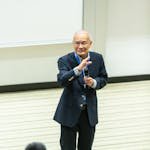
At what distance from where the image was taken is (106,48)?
4824 millimetres

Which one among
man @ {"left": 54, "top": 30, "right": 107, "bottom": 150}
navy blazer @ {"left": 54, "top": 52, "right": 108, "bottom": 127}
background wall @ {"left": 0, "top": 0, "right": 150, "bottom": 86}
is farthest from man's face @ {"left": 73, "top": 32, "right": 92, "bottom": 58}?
background wall @ {"left": 0, "top": 0, "right": 150, "bottom": 86}

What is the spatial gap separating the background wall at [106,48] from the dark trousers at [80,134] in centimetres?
200

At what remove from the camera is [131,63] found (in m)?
4.97

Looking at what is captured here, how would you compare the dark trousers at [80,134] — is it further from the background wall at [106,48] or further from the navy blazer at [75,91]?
the background wall at [106,48]

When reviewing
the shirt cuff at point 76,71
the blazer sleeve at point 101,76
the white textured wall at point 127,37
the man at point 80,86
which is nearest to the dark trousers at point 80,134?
the man at point 80,86

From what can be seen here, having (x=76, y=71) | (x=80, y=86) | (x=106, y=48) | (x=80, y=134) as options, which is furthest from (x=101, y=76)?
(x=106, y=48)

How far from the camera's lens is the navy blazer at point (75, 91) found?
2.52 m

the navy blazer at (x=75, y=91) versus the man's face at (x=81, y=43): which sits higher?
the man's face at (x=81, y=43)

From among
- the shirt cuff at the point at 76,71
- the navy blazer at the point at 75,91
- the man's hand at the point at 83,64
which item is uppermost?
the man's hand at the point at 83,64

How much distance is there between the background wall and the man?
203cm

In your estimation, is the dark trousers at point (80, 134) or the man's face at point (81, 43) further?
the dark trousers at point (80, 134)

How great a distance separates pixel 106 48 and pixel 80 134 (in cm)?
226

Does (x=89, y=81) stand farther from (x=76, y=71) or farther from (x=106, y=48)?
(x=106, y=48)

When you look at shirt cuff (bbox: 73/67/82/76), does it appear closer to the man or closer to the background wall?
the man
